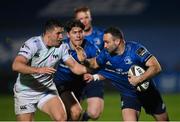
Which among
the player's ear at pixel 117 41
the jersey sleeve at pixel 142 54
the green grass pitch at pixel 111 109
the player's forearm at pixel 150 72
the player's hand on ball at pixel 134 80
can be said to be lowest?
Result: the green grass pitch at pixel 111 109

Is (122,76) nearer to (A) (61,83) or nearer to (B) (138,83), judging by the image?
(B) (138,83)

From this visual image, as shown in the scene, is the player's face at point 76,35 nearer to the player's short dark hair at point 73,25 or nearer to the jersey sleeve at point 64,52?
the player's short dark hair at point 73,25

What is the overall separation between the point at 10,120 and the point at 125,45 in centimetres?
394

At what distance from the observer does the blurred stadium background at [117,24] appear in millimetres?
15047

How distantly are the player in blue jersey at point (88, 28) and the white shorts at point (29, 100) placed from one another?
168cm

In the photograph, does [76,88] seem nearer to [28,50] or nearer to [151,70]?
[28,50]

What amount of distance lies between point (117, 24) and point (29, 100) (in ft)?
22.5

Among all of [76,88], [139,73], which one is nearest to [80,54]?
[76,88]

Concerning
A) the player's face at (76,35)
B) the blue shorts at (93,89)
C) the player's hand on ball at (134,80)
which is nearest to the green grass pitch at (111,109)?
the blue shorts at (93,89)

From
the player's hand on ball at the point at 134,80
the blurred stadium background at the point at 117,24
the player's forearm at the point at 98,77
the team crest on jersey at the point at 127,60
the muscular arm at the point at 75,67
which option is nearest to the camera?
the player's hand on ball at the point at 134,80

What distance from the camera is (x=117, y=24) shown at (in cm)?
1526

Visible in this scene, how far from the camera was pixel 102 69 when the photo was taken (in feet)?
30.7

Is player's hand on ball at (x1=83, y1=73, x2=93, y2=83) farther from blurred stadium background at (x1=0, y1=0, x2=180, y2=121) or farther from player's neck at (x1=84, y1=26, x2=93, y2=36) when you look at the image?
blurred stadium background at (x1=0, y1=0, x2=180, y2=121)

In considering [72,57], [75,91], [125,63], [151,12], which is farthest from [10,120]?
[151,12]
